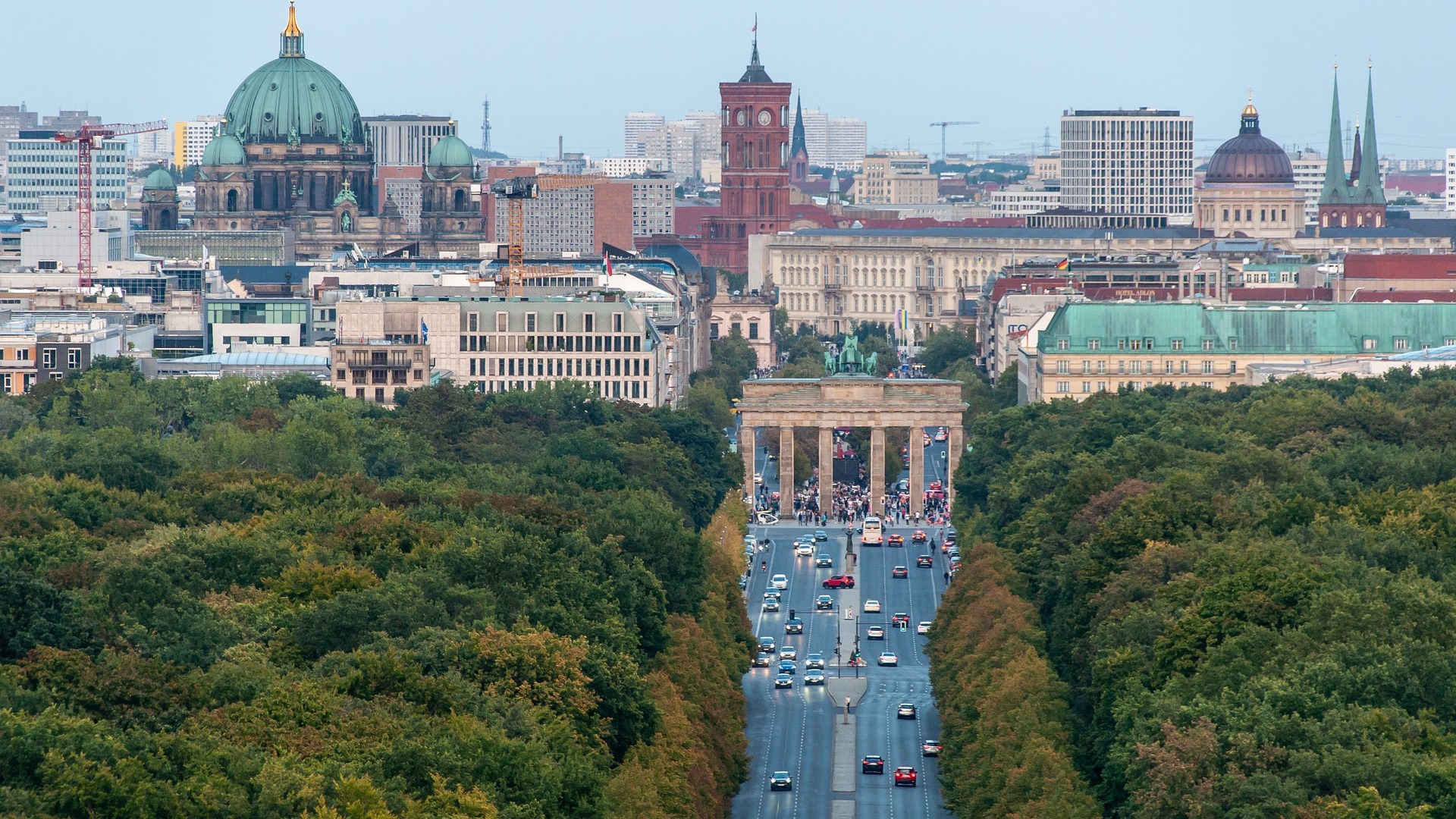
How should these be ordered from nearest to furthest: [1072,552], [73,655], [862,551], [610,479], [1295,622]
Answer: [73,655]
[1295,622]
[1072,552]
[610,479]
[862,551]

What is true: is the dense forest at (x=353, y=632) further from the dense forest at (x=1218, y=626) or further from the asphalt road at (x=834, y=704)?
the dense forest at (x=1218, y=626)

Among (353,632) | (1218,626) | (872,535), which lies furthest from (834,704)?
(872,535)

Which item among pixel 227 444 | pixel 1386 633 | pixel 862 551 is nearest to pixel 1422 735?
pixel 1386 633

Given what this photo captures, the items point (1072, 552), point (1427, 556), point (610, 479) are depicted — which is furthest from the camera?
point (610, 479)

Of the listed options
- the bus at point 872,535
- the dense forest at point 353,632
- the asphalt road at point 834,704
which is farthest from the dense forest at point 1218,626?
the bus at point 872,535

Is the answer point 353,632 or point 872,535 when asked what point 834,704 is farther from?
point 872,535

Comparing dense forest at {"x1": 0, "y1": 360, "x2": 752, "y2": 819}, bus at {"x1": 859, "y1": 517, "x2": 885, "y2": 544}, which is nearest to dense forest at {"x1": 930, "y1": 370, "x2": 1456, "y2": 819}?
dense forest at {"x1": 0, "y1": 360, "x2": 752, "y2": 819}

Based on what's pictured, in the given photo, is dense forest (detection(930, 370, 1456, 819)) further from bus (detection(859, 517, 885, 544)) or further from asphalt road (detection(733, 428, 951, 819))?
bus (detection(859, 517, 885, 544))

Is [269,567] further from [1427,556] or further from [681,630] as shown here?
[1427,556]

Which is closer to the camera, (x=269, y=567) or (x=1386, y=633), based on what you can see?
(x=1386, y=633)
